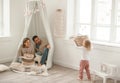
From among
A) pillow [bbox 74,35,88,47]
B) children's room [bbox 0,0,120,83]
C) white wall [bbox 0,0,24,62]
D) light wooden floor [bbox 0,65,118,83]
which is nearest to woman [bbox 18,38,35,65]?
children's room [bbox 0,0,120,83]

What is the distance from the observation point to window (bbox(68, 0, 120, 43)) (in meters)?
4.49

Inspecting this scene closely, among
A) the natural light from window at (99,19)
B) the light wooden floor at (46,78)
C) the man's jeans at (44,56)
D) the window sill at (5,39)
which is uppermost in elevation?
the natural light from window at (99,19)

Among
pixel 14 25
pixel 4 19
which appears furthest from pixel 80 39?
pixel 4 19

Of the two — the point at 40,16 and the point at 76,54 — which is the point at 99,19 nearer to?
the point at 76,54

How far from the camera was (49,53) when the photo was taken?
5.03 metres

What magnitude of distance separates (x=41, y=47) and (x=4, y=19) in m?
1.30

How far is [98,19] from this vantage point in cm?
486

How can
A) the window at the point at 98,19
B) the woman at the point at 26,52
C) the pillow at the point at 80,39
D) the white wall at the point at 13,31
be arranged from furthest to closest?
1. the white wall at the point at 13,31
2. the woman at the point at 26,52
3. the window at the point at 98,19
4. the pillow at the point at 80,39

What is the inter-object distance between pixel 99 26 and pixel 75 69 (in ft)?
3.79

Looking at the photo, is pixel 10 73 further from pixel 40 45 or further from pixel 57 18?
pixel 57 18

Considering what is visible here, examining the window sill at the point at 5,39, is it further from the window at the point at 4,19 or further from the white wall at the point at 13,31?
the window at the point at 4,19

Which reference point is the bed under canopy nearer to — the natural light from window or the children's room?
the children's room

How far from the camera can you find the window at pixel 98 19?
4488 mm

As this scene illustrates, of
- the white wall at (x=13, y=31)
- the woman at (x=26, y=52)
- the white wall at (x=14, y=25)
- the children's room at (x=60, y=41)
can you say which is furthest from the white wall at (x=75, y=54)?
the white wall at (x=13, y=31)
